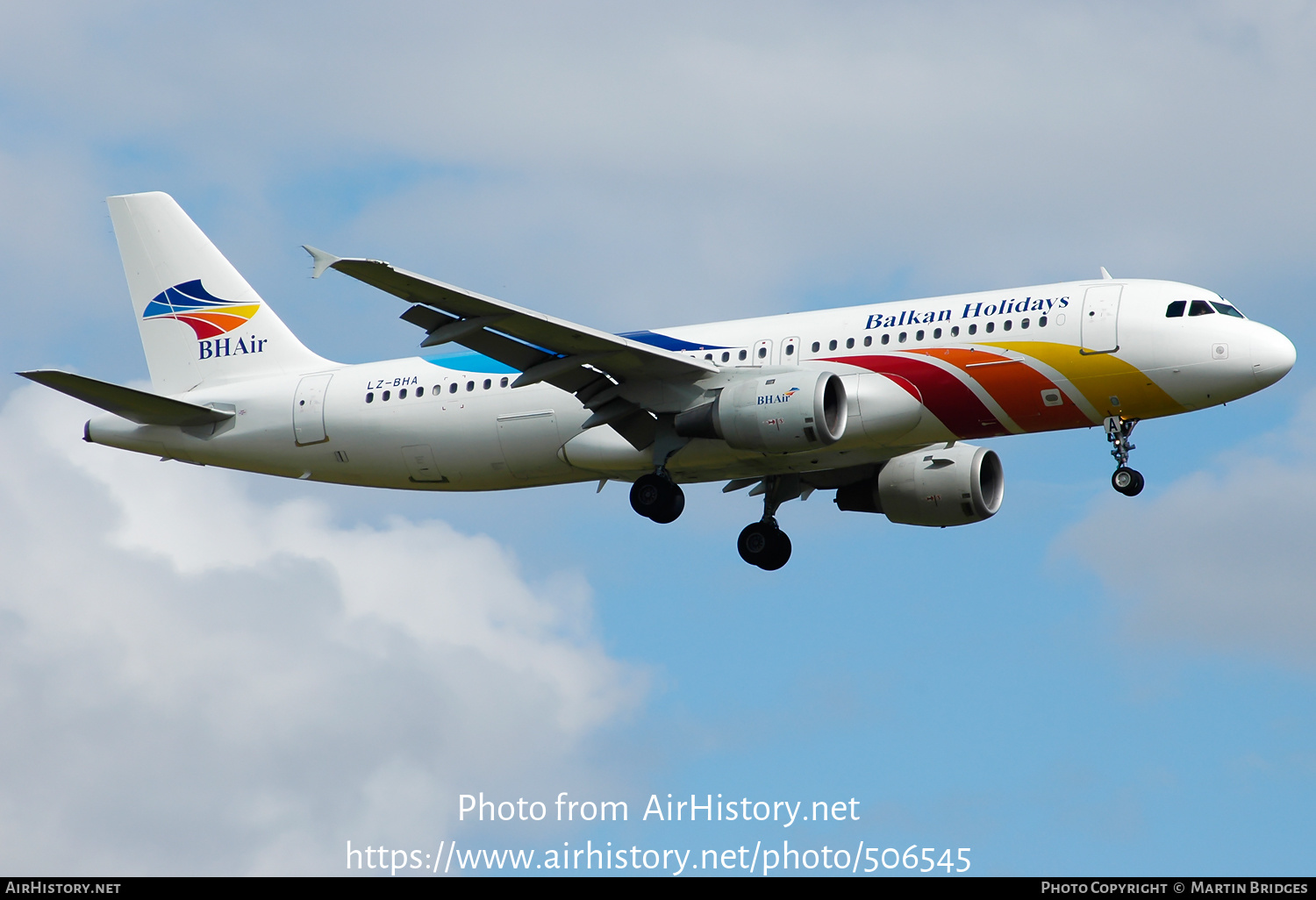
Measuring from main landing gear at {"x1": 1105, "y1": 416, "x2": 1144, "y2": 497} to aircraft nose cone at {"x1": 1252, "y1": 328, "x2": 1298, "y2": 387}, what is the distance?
8.20ft

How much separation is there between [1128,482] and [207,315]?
22.7 m

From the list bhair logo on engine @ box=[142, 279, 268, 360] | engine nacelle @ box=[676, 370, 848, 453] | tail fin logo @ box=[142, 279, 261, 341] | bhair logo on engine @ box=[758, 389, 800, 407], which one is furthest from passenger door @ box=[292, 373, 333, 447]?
bhair logo on engine @ box=[758, 389, 800, 407]

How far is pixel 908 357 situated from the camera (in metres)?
34.5

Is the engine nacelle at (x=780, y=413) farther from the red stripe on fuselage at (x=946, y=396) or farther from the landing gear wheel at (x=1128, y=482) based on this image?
the landing gear wheel at (x=1128, y=482)

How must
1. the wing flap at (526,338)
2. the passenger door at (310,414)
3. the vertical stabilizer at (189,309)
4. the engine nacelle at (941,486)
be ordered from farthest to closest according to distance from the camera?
the vertical stabilizer at (189,309), the passenger door at (310,414), the engine nacelle at (941,486), the wing flap at (526,338)

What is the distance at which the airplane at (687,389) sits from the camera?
3350 centimetres

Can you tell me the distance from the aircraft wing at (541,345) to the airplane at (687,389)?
51mm

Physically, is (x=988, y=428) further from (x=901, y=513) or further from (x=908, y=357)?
(x=901, y=513)

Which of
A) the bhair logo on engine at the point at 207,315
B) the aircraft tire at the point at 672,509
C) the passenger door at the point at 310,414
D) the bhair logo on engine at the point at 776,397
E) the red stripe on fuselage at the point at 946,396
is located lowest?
the aircraft tire at the point at 672,509

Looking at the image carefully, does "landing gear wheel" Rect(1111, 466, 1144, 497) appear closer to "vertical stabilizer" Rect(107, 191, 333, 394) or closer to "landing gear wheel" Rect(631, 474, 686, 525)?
"landing gear wheel" Rect(631, 474, 686, 525)

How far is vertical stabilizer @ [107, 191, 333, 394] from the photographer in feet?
138

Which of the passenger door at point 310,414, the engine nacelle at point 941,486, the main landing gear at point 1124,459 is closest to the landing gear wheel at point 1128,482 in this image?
the main landing gear at point 1124,459

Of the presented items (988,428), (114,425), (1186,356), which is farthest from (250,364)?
(1186,356)

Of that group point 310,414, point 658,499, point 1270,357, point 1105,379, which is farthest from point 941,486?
point 310,414
